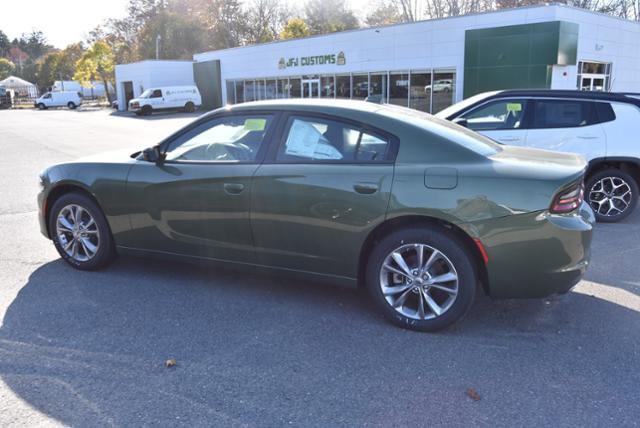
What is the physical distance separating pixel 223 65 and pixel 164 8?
3499 cm

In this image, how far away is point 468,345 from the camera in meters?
3.54

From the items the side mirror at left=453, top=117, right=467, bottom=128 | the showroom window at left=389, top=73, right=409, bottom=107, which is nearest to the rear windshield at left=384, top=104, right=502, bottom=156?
the side mirror at left=453, top=117, right=467, bottom=128

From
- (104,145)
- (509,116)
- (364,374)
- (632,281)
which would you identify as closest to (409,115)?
(364,374)

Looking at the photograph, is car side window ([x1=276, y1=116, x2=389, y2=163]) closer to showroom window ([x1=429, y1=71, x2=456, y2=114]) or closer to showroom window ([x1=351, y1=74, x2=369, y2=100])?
showroom window ([x1=429, y1=71, x2=456, y2=114])

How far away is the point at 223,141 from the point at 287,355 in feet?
6.43

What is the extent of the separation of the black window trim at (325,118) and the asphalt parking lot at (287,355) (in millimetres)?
1165

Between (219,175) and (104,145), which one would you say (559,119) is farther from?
(104,145)

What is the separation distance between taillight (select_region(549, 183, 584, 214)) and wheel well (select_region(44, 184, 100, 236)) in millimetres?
3879

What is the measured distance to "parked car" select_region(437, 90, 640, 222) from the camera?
6.68 metres

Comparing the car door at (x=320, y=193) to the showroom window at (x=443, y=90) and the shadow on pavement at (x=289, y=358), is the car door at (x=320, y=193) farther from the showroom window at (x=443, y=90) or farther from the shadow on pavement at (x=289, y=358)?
the showroom window at (x=443, y=90)

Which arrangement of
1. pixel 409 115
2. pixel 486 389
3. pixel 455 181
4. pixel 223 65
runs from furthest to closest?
pixel 223 65
pixel 409 115
pixel 455 181
pixel 486 389

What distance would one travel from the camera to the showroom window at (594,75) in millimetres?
20922

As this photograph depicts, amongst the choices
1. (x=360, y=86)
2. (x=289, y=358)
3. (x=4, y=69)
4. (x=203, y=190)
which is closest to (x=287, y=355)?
A: (x=289, y=358)

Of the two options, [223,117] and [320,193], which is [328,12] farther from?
[320,193]
